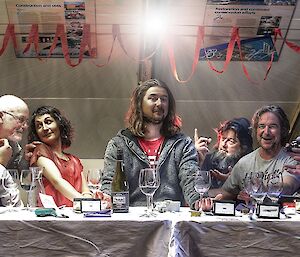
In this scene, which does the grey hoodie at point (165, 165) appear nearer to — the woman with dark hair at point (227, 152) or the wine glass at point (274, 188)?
the woman with dark hair at point (227, 152)

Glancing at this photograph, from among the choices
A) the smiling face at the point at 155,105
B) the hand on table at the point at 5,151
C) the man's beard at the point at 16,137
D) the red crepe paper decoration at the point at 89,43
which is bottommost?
the hand on table at the point at 5,151

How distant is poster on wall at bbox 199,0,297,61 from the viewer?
9.42 ft

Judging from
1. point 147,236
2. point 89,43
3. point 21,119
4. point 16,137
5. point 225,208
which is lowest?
point 147,236

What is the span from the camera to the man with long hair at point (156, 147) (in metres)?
2.58

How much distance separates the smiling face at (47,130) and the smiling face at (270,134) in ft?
4.19

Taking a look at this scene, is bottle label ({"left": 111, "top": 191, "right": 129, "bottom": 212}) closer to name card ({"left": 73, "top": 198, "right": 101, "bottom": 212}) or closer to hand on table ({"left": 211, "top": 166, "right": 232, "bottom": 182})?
name card ({"left": 73, "top": 198, "right": 101, "bottom": 212})

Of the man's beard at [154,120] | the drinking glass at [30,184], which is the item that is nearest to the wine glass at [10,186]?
the drinking glass at [30,184]

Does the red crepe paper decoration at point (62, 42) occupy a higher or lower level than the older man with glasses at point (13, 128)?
higher

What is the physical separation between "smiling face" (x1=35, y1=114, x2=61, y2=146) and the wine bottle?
2.41 ft

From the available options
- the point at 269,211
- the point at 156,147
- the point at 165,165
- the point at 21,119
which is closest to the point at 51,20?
the point at 21,119

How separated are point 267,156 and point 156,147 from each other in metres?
0.74

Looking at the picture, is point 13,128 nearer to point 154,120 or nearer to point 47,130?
point 47,130

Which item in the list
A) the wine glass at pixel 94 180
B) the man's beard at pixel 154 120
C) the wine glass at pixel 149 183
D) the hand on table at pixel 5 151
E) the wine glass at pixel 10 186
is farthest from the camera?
the hand on table at pixel 5 151

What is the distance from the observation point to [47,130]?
2891mm
